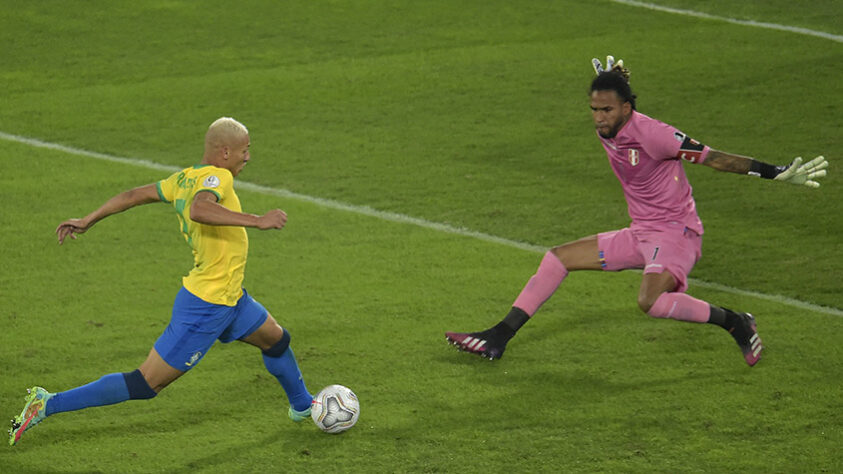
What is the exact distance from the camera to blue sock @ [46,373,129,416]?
18.8ft

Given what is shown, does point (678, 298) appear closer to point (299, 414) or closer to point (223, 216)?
point (299, 414)

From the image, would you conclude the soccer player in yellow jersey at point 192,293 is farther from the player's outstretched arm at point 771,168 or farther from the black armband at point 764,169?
the black armband at point 764,169

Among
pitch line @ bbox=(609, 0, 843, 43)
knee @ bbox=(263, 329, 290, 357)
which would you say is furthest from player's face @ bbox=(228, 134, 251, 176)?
pitch line @ bbox=(609, 0, 843, 43)

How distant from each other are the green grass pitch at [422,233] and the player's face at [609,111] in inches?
55.6

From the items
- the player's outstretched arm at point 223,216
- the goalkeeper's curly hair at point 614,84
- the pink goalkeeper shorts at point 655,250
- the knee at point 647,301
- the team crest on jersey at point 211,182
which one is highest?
the goalkeeper's curly hair at point 614,84

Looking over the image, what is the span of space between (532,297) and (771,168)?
65.5 inches

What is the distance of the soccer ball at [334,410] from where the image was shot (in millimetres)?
6055

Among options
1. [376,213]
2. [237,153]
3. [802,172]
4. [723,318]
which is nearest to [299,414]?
[237,153]

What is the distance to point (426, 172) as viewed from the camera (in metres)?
10.9

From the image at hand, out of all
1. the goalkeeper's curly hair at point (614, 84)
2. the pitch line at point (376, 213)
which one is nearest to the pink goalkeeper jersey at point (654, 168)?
the goalkeeper's curly hair at point (614, 84)

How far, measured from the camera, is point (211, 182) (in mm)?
5566

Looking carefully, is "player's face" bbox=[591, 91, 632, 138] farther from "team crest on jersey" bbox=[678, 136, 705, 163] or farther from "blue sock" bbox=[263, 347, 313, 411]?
"blue sock" bbox=[263, 347, 313, 411]

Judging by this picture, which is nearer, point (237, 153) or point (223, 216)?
point (223, 216)

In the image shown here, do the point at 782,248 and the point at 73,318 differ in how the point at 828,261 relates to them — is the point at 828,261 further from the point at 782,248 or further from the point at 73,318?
the point at 73,318
